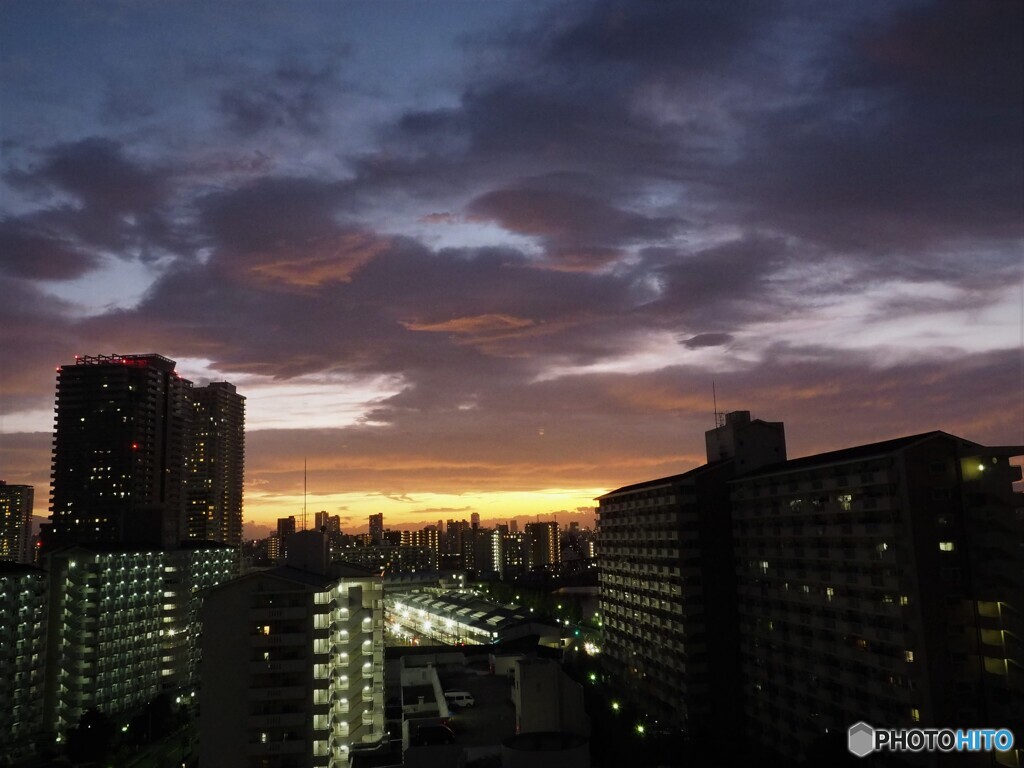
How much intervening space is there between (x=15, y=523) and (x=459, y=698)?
17588cm

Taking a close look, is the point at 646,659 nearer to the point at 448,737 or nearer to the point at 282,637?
the point at 448,737

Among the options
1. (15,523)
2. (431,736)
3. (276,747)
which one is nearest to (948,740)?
(431,736)

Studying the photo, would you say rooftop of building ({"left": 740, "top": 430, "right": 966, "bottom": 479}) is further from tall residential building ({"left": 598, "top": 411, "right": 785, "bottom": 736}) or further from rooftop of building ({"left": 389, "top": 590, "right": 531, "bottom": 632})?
rooftop of building ({"left": 389, "top": 590, "right": 531, "bottom": 632})

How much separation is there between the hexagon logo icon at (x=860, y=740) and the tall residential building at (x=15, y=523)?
192 meters

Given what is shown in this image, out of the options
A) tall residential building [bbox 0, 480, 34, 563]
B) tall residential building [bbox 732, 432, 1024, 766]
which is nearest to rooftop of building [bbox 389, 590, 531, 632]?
tall residential building [bbox 732, 432, 1024, 766]

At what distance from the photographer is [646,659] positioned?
196 ft

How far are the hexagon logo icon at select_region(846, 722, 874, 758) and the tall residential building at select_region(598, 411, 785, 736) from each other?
13.9 meters

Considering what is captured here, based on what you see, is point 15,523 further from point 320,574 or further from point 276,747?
point 276,747

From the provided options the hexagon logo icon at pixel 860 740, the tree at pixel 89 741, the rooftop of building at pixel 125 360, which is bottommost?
the tree at pixel 89 741

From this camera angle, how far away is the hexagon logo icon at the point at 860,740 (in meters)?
37.2

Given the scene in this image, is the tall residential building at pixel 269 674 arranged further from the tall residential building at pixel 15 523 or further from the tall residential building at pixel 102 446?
the tall residential building at pixel 15 523

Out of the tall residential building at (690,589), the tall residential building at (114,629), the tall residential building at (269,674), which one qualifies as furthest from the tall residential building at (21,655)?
the tall residential building at (690,589)

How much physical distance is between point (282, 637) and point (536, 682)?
1651cm

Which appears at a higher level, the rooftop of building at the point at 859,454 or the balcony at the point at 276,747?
Answer: the rooftop of building at the point at 859,454
